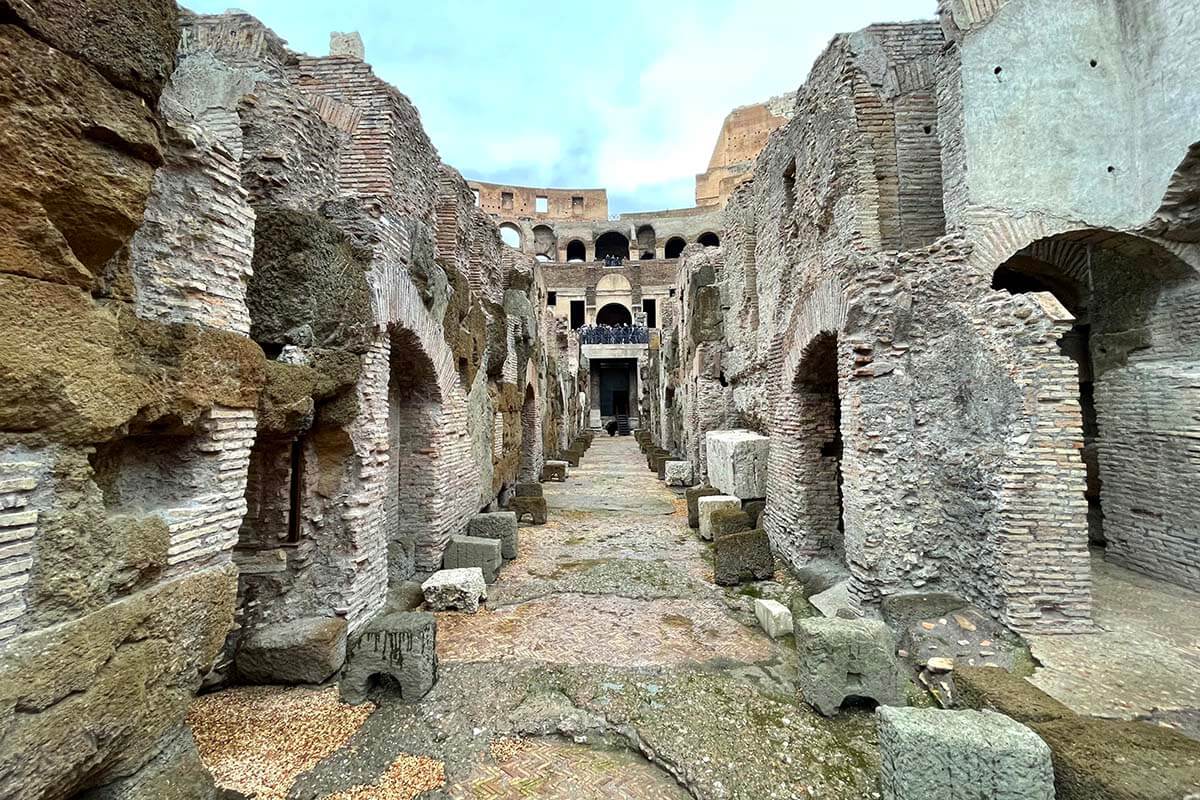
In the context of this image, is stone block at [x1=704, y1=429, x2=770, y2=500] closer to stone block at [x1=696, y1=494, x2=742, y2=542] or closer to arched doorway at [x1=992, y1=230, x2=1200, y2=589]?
stone block at [x1=696, y1=494, x2=742, y2=542]

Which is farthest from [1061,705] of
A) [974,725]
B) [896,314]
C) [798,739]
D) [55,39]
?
[55,39]

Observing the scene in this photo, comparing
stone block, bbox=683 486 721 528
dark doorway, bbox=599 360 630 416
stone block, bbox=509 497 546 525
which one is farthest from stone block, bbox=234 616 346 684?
dark doorway, bbox=599 360 630 416

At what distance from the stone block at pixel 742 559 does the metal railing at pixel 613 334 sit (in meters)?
25.4

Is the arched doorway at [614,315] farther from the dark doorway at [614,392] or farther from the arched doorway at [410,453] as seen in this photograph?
the arched doorway at [410,453]

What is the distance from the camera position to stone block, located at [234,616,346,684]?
11.7ft

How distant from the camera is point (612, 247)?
44.6 metres

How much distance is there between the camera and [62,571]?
1832mm

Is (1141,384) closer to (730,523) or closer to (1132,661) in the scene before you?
(1132,661)

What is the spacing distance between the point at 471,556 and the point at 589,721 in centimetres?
298

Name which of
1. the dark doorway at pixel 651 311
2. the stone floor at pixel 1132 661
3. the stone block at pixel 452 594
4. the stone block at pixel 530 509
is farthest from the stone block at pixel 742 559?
the dark doorway at pixel 651 311

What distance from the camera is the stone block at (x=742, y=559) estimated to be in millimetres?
5711

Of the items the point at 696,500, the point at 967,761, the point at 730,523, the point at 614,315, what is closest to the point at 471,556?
the point at 730,523

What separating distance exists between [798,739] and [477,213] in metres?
7.99

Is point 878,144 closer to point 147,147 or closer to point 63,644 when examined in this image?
point 147,147
